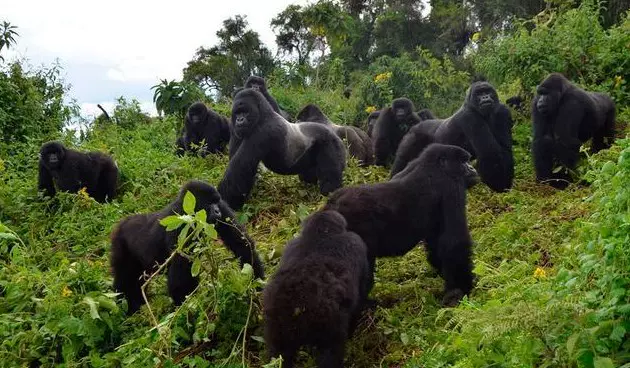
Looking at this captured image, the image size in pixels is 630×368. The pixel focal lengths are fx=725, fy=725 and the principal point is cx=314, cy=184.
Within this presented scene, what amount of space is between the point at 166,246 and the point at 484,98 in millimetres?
4355

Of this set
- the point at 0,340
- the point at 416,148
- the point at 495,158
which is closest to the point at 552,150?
the point at 495,158

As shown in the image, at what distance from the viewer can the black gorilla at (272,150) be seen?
762 centimetres

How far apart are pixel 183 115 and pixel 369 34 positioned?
1549 cm

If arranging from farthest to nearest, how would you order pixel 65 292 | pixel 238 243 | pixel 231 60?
1. pixel 231 60
2. pixel 238 243
3. pixel 65 292

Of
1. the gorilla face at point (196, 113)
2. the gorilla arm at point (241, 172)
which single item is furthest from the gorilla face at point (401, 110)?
the gorilla arm at point (241, 172)

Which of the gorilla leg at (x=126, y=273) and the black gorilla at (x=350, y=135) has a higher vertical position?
the black gorilla at (x=350, y=135)

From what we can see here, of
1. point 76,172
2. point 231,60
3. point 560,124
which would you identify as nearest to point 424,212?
point 560,124

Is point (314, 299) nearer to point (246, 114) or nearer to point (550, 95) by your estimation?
point (246, 114)

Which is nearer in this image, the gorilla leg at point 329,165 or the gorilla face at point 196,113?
the gorilla leg at point 329,165

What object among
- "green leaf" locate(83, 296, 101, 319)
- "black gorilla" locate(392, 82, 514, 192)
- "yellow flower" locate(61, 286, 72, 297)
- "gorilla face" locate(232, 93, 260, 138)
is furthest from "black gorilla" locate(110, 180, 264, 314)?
"black gorilla" locate(392, 82, 514, 192)

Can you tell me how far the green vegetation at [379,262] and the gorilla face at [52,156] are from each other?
0.43 m

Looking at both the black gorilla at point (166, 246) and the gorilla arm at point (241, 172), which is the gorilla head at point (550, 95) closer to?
the gorilla arm at point (241, 172)

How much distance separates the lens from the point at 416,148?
8.69 metres

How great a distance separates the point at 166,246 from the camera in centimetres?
508
